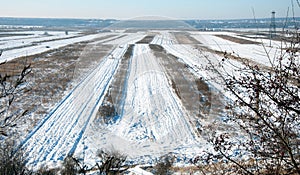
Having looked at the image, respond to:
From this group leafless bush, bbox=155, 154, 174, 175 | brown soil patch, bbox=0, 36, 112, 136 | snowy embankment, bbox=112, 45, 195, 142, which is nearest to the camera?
leafless bush, bbox=155, 154, 174, 175

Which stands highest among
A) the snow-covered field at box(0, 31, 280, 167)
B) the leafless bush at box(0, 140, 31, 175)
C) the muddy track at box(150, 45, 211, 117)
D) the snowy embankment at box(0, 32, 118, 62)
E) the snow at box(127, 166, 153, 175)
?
the snowy embankment at box(0, 32, 118, 62)

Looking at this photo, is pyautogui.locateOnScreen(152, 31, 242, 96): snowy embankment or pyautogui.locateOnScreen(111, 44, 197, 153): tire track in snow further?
pyautogui.locateOnScreen(111, 44, 197, 153): tire track in snow

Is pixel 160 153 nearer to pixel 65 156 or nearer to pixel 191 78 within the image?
pixel 65 156

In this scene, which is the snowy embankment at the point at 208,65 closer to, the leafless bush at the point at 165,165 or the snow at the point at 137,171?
the leafless bush at the point at 165,165

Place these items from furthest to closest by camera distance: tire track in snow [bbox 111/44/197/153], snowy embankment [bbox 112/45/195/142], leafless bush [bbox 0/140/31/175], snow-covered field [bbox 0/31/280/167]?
1. snowy embankment [bbox 112/45/195/142]
2. tire track in snow [bbox 111/44/197/153]
3. snow-covered field [bbox 0/31/280/167]
4. leafless bush [bbox 0/140/31/175]

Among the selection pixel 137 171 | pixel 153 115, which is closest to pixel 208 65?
pixel 153 115

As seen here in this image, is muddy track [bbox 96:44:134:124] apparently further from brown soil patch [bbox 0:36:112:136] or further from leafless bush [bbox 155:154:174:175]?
leafless bush [bbox 155:154:174:175]

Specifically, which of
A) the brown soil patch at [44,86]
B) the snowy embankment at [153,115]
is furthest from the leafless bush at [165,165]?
the brown soil patch at [44,86]

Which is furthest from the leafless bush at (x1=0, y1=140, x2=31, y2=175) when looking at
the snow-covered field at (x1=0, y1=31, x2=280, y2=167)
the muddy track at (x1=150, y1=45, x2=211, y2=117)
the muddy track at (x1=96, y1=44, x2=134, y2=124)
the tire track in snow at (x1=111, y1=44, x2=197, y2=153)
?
the muddy track at (x1=150, y1=45, x2=211, y2=117)

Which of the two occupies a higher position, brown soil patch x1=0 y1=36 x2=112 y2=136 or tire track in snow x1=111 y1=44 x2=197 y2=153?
brown soil patch x1=0 y1=36 x2=112 y2=136

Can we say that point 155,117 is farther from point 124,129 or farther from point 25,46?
point 25,46
